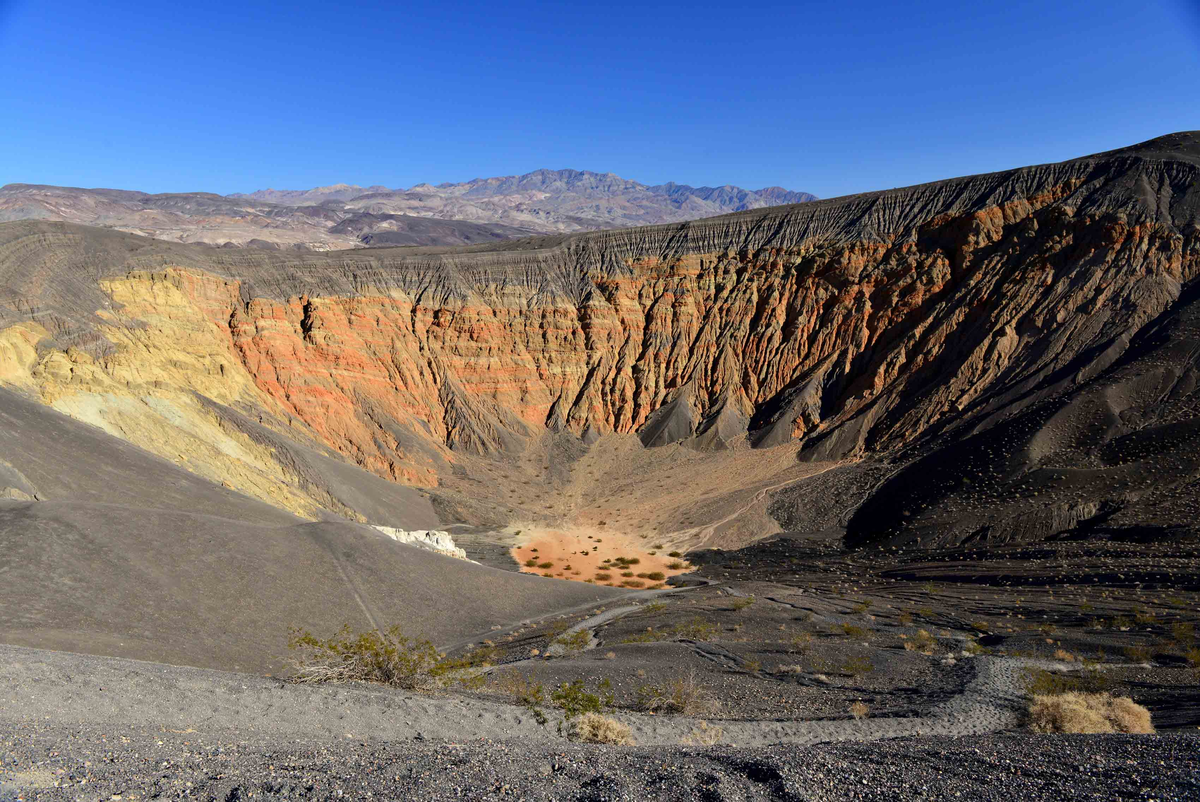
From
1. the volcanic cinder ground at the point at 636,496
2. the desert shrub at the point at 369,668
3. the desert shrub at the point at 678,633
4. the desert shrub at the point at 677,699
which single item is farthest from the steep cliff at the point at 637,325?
the desert shrub at the point at 677,699

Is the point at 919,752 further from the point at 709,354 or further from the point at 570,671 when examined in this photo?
the point at 709,354

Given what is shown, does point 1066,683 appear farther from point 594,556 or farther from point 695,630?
point 594,556

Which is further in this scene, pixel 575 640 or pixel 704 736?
pixel 575 640

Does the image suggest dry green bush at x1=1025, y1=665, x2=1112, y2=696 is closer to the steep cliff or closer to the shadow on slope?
the shadow on slope

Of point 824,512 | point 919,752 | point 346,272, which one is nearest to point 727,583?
point 824,512

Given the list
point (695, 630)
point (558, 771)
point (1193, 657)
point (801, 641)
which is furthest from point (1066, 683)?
point (558, 771)

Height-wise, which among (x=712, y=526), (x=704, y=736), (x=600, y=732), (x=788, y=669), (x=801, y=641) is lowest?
(x=712, y=526)
